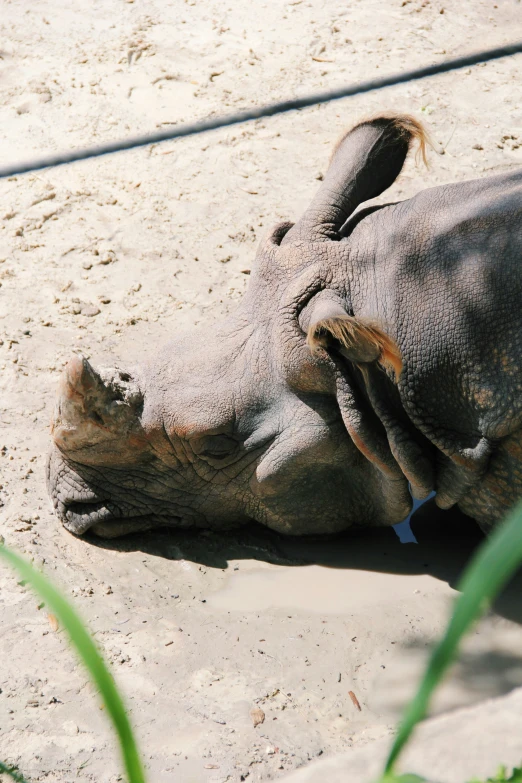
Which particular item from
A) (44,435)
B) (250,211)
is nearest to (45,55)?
(250,211)

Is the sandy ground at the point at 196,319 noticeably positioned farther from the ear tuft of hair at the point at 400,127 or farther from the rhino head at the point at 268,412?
the ear tuft of hair at the point at 400,127

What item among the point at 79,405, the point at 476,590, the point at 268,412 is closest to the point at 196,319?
the point at 268,412

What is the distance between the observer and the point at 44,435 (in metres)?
5.05

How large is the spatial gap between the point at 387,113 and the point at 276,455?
159 cm

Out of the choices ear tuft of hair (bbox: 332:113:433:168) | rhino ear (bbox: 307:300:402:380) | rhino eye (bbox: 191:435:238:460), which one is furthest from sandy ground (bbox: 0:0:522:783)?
ear tuft of hair (bbox: 332:113:433:168)

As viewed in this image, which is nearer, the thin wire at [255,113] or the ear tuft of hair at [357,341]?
the ear tuft of hair at [357,341]

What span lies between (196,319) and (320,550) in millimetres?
1868

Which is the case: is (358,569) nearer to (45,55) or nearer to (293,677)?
(293,677)

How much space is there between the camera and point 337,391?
3.83 m

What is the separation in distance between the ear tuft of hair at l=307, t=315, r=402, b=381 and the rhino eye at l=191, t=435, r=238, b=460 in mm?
629

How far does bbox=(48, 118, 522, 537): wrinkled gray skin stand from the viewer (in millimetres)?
3715

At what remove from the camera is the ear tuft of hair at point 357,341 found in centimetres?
348

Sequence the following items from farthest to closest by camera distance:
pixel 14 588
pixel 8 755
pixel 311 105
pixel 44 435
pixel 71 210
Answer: pixel 311 105 → pixel 71 210 → pixel 44 435 → pixel 14 588 → pixel 8 755

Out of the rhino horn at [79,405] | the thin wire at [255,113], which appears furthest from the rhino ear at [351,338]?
the thin wire at [255,113]
